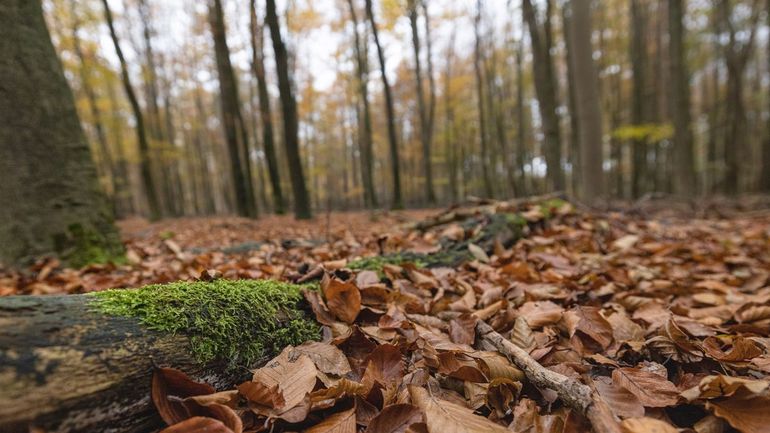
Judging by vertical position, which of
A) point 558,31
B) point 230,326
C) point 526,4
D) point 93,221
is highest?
point 558,31

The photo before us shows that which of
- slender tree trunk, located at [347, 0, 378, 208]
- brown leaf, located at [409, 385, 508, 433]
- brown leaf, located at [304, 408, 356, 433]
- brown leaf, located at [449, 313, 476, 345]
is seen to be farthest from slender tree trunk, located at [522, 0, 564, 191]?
brown leaf, located at [304, 408, 356, 433]

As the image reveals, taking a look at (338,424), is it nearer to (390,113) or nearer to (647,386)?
(647,386)

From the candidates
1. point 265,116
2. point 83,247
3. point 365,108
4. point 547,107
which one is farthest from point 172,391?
point 365,108

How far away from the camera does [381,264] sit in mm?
1821

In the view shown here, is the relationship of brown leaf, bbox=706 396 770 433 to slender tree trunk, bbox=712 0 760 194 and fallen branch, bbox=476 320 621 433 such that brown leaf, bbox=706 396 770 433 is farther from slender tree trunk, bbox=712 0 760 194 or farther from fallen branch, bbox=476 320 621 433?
slender tree trunk, bbox=712 0 760 194

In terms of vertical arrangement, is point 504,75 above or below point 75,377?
above

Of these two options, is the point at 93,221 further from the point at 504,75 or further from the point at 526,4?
the point at 504,75

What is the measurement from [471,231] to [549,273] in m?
0.89

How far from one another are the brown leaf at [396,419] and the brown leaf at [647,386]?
54 centimetres

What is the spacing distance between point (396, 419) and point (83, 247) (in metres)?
2.83

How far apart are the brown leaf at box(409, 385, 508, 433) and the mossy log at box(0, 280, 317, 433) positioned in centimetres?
47

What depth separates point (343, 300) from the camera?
1281mm

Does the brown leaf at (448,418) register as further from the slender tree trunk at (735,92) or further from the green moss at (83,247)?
the slender tree trunk at (735,92)

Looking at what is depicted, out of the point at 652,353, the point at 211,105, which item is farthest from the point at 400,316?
the point at 211,105
